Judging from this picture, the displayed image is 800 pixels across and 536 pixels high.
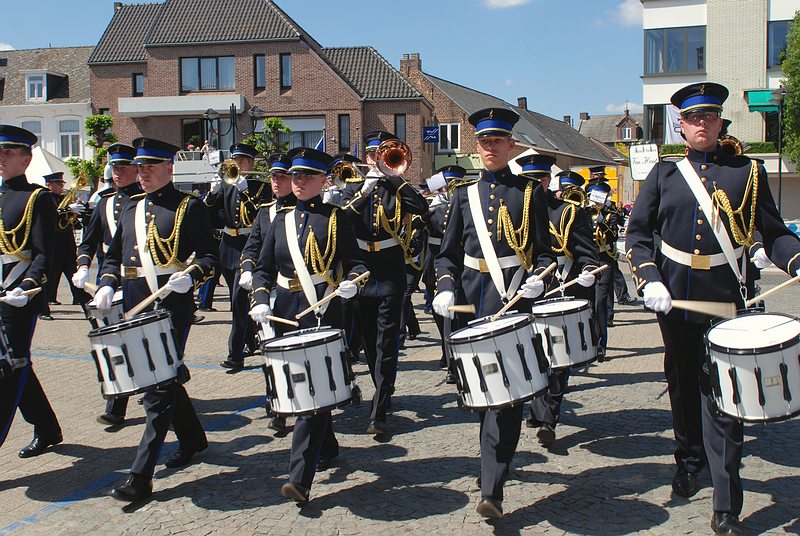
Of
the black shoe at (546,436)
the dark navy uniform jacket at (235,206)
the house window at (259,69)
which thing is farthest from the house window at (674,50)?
the black shoe at (546,436)

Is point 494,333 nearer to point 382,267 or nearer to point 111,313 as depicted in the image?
point 382,267

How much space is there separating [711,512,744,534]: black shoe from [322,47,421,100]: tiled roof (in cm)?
3973

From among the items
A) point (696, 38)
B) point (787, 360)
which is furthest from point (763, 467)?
point (696, 38)

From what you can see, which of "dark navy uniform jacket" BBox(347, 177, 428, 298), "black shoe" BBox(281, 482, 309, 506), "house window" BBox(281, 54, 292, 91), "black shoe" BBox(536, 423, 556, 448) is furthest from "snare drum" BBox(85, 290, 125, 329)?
"house window" BBox(281, 54, 292, 91)

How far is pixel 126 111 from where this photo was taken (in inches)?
1741

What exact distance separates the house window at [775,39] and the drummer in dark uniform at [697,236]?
3774 cm

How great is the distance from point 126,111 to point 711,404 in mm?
43844

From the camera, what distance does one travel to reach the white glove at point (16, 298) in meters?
5.54

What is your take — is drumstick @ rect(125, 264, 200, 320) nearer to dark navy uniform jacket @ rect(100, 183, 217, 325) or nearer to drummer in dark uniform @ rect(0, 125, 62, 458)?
dark navy uniform jacket @ rect(100, 183, 217, 325)

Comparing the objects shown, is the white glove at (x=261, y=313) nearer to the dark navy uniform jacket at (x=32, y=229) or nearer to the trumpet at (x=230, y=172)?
the dark navy uniform jacket at (x=32, y=229)

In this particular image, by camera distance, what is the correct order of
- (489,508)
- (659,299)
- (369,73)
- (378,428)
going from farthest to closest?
(369,73), (378,428), (659,299), (489,508)

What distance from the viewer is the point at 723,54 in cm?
3897

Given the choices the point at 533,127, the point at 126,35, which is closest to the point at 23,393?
the point at 126,35

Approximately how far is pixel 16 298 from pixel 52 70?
50222 millimetres
